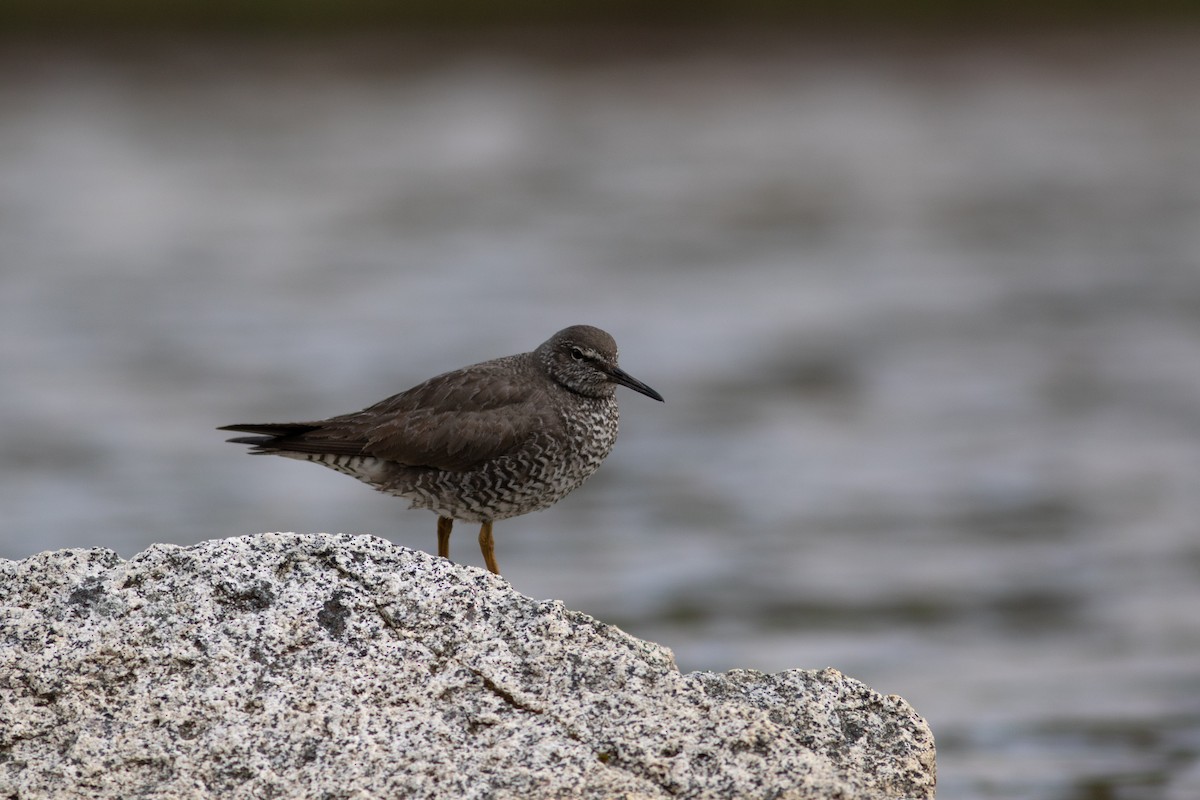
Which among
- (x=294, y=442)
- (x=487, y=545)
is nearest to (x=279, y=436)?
(x=294, y=442)

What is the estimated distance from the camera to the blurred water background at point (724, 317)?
1323 cm

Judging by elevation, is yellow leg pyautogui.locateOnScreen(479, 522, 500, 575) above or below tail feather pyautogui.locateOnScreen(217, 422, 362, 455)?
below

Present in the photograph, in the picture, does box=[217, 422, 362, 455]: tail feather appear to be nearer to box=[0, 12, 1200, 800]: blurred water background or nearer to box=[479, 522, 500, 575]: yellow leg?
A: box=[479, 522, 500, 575]: yellow leg

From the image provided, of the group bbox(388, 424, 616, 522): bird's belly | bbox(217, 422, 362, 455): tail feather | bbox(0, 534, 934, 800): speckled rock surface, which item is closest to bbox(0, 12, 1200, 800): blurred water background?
bbox(388, 424, 616, 522): bird's belly

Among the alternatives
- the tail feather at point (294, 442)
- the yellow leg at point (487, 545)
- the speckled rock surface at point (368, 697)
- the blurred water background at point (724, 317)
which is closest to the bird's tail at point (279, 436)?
the tail feather at point (294, 442)

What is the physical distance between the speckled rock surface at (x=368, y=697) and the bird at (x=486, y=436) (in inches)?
93.6

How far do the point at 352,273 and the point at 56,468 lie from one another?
877 centimetres

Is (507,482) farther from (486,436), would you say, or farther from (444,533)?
(444,533)

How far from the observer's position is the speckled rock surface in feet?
14.8

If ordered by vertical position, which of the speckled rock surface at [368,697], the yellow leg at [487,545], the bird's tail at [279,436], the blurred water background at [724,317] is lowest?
the speckled rock surface at [368,697]

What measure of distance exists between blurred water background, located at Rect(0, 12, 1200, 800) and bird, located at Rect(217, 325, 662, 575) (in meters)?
3.06

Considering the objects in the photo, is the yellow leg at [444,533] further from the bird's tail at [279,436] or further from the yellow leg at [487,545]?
the bird's tail at [279,436]

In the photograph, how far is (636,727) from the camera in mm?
4676

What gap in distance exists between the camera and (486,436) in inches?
295
